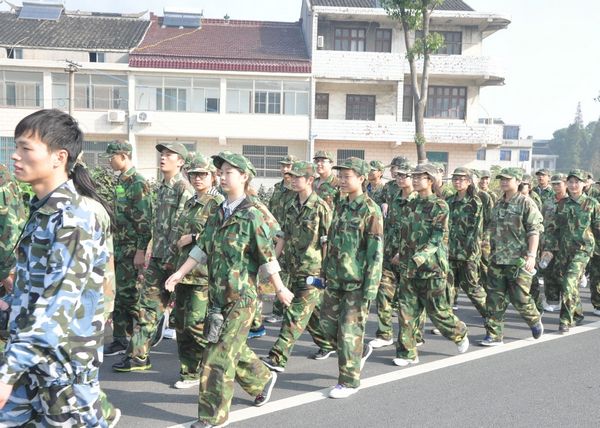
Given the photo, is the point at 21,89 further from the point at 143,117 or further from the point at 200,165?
the point at 200,165

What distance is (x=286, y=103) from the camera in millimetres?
27938

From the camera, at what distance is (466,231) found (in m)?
8.17

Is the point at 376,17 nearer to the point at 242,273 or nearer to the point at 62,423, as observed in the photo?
the point at 242,273

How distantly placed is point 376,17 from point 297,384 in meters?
25.5

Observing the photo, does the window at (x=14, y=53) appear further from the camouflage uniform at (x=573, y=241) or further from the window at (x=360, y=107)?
the camouflage uniform at (x=573, y=241)

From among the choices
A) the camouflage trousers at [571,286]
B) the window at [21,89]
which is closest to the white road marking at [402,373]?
the camouflage trousers at [571,286]

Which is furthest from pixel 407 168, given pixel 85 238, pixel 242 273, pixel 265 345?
pixel 85 238

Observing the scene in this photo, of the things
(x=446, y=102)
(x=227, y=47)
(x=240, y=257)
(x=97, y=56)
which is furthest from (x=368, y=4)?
(x=240, y=257)

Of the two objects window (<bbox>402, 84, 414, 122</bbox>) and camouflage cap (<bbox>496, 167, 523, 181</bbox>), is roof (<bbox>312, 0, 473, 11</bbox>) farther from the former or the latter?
camouflage cap (<bbox>496, 167, 523, 181</bbox>)

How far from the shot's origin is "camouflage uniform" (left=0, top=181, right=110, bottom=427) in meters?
2.50

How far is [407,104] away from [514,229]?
2318 cm

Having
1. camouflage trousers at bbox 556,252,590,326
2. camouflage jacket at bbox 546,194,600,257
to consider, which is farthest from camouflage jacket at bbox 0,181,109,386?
camouflage jacket at bbox 546,194,600,257

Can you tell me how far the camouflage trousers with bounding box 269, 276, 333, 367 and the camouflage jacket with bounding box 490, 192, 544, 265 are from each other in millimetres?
2518

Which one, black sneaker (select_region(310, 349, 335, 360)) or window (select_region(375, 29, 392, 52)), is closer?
black sneaker (select_region(310, 349, 335, 360))
